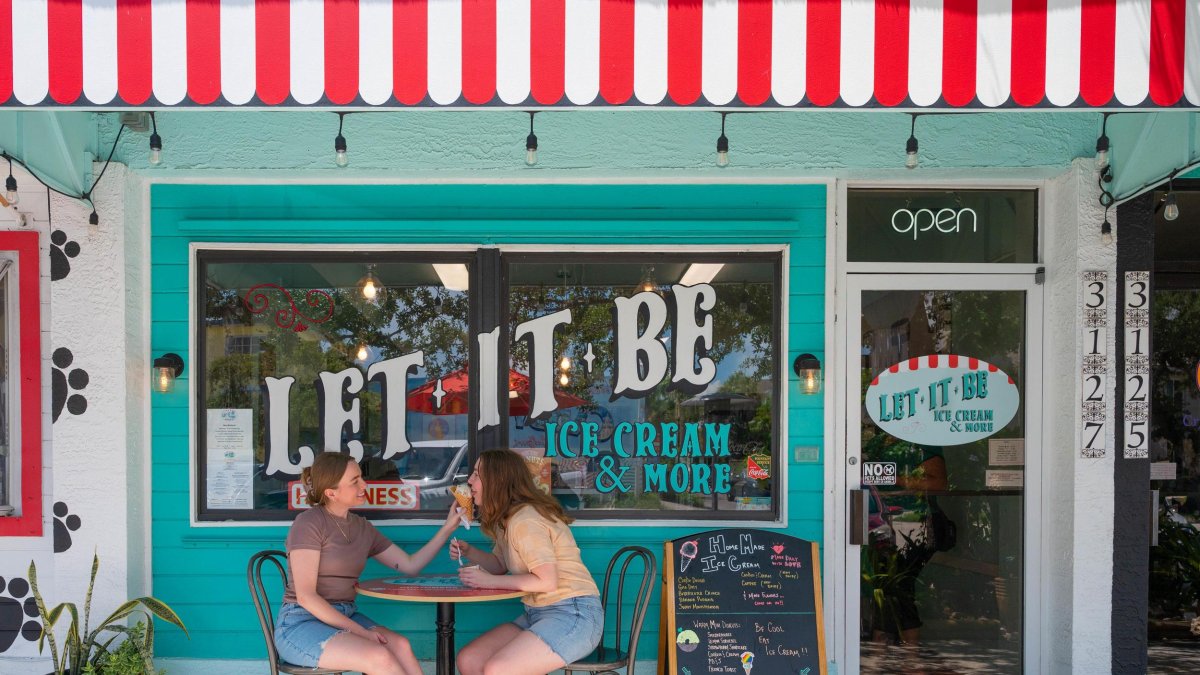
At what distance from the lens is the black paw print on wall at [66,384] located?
14.5 ft

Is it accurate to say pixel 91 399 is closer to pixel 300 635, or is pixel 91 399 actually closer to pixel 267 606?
pixel 267 606

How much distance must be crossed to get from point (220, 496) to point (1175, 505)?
4946 mm

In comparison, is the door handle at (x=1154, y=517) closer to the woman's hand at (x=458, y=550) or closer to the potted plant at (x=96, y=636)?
the woman's hand at (x=458, y=550)

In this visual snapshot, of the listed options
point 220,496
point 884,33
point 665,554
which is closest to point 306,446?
point 220,496

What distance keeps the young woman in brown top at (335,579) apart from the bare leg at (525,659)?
35 cm

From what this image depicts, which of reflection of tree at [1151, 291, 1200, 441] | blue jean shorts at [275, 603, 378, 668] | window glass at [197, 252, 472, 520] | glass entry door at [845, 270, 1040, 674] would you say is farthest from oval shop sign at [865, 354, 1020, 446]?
blue jean shorts at [275, 603, 378, 668]

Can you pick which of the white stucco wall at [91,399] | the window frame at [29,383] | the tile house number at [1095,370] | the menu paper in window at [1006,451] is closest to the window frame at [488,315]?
the white stucco wall at [91,399]

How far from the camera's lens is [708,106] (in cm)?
305

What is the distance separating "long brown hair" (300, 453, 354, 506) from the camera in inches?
157

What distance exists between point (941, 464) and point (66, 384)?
4.21 m

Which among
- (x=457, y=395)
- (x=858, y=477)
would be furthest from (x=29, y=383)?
(x=858, y=477)

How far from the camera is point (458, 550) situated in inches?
159

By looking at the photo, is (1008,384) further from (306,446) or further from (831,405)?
(306,446)

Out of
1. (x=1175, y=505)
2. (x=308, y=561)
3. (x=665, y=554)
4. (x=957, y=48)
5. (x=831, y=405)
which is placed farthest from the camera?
(x=1175, y=505)
